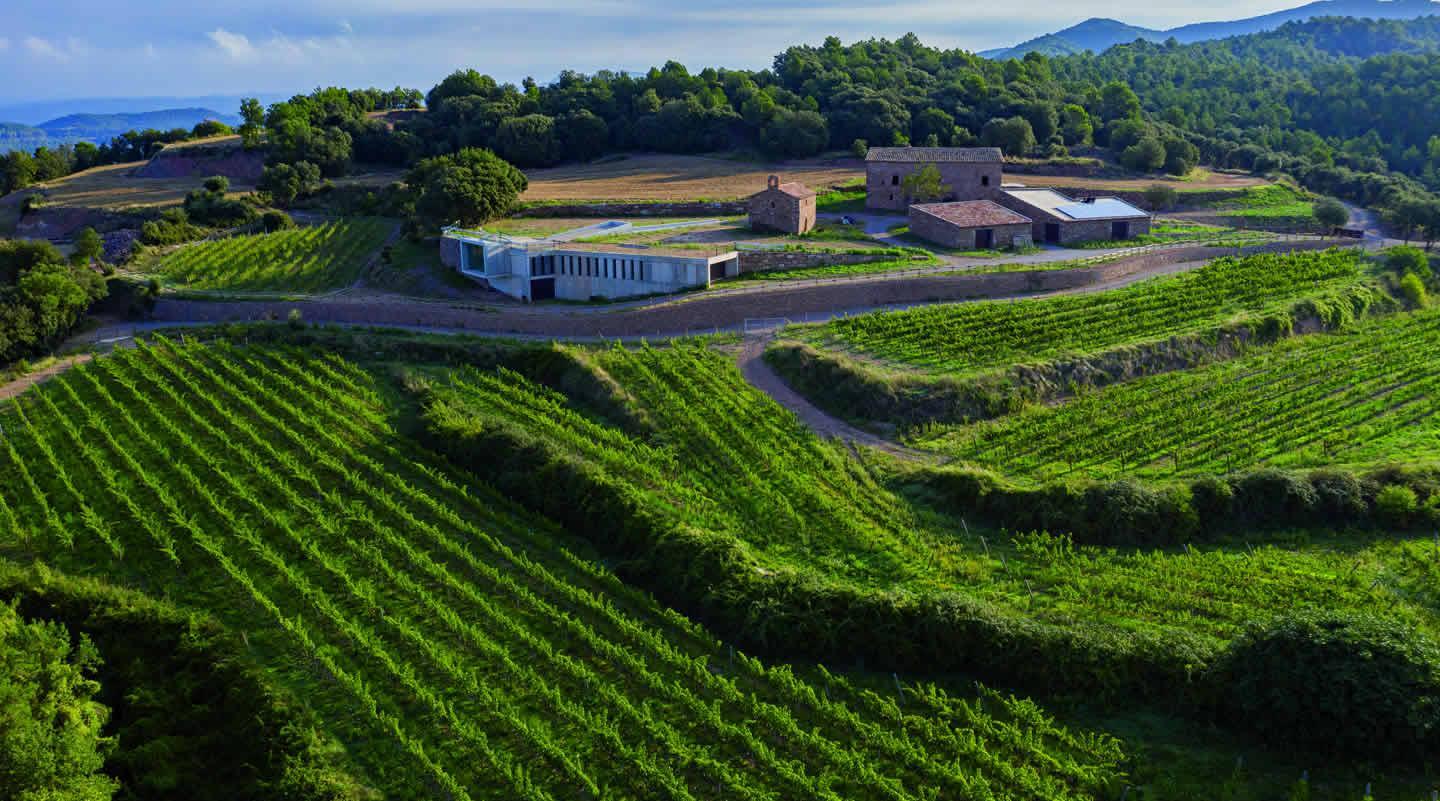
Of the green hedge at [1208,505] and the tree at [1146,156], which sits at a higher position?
the tree at [1146,156]

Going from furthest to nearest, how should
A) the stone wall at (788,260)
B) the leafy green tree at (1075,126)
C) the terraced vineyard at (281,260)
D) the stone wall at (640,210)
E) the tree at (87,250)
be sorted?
the leafy green tree at (1075,126), the stone wall at (640,210), the tree at (87,250), the terraced vineyard at (281,260), the stone wall at (788,260)

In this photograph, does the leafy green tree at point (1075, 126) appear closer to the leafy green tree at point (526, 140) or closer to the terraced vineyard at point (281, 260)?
the leafy green tree at point (526, 140)

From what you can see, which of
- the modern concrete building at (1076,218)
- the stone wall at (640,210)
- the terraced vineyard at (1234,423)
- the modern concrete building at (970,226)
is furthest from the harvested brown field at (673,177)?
the terraced vineyard at (1234,423)

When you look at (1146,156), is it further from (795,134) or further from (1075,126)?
(795,134)

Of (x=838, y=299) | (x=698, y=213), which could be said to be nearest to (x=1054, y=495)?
(x=838, y=299)

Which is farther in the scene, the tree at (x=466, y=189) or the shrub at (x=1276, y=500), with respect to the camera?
the tree at (x=466, y=189)

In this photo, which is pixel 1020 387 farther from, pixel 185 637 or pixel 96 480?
pixel 96 480

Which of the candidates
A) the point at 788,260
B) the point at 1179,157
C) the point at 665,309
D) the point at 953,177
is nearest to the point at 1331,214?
the point at 1179,157
